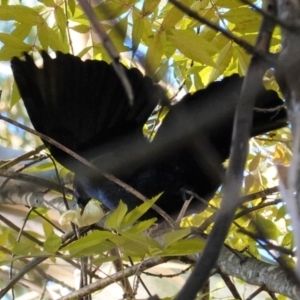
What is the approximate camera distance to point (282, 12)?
0.34 metres

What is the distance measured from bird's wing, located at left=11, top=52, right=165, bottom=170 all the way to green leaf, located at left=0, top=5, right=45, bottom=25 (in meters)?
0.05

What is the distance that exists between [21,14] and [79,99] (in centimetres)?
16

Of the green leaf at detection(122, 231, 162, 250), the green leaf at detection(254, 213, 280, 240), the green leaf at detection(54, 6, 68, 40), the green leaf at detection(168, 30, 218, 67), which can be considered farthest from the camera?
the green leaf at detection(54, 6, 68, 40)

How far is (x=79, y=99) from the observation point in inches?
37.4

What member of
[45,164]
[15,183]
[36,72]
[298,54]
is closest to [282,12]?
[298,54]

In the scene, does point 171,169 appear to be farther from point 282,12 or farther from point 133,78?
point 282,12

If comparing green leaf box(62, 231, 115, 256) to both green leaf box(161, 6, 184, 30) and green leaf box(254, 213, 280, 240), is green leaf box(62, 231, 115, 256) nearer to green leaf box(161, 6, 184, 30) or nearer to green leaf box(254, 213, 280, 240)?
green leaf box(254, 213, 280, 240)

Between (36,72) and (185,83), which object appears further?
(185,83)

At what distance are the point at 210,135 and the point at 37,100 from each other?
0.29m

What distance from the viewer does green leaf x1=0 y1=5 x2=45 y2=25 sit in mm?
838

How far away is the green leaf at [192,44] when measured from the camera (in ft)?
2.53

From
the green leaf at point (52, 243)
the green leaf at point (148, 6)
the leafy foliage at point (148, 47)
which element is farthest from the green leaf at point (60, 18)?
the green leaf at point (52, 243)

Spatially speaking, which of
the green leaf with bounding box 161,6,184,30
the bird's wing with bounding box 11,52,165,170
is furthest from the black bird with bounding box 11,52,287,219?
the green leaf with bounding box 161,6,184,30

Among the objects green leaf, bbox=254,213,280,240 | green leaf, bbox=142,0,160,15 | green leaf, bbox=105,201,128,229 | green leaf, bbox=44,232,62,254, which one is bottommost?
green leaf, bbox=254,213,280,240
